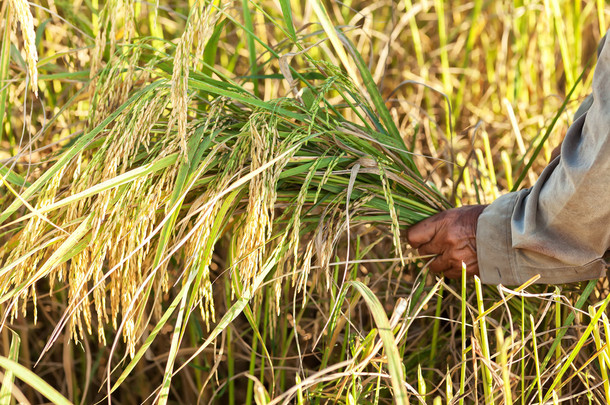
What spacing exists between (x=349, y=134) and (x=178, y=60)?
A: 1.20ft

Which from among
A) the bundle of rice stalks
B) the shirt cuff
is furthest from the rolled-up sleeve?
the bundle of rice stalks

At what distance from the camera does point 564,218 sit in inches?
38.1

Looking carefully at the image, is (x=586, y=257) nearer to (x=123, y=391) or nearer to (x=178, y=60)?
(x=178, y=60)

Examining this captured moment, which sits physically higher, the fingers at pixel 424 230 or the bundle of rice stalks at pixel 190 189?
the bundle of rice stalks at pixel 190 189

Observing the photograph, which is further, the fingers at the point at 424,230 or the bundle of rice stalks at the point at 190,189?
the fingers at the point at 424,230

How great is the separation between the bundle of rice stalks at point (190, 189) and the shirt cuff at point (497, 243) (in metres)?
0.11

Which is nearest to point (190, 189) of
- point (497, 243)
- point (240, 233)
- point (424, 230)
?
point (240, 233)

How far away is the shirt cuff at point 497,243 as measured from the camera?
1059 mm

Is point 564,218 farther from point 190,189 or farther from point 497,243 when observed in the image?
point 190,189

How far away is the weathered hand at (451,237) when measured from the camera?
1082 millimetres

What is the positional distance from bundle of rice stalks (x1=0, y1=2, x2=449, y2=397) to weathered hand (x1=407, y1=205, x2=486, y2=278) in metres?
0.03

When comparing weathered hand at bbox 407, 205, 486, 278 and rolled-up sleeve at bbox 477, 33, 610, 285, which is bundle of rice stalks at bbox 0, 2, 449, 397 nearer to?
weathered hand at bbox 407, 205, 486, 278

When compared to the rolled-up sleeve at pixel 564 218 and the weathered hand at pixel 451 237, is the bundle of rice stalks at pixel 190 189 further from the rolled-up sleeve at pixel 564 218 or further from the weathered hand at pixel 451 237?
the rolled-up sleeve at pixel 564 218

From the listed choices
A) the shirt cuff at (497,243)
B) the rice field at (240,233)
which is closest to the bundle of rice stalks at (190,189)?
the rice field at (240,233)
